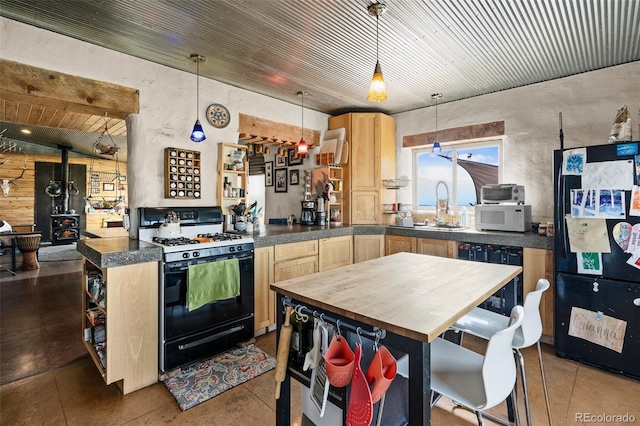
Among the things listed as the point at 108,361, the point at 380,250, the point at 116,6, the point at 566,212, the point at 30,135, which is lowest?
the point at 108,361

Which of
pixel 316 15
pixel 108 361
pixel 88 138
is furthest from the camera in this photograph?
pixel 88 138

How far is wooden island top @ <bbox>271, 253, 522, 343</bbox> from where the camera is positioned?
1135 mm

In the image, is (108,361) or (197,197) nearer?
(108,361)

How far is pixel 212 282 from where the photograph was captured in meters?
2.45

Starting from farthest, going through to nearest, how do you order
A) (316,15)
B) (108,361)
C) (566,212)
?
1. (566,212)
2. (316,15)
3. (108,361)

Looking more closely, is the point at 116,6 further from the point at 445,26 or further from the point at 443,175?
the point at 443,175

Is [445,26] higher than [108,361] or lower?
higher

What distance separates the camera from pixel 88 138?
716 centimetres

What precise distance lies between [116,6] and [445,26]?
232cm

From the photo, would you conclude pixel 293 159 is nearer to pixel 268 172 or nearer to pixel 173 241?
pixel 268 172

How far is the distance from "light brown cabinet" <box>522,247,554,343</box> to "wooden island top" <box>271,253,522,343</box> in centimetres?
110

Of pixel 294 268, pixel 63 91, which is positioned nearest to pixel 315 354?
pixel 294 268

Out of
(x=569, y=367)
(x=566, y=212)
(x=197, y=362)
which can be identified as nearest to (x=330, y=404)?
(x=197, y=362)

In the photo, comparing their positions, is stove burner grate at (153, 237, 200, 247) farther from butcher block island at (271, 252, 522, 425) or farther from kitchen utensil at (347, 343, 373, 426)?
kitchen utensil at (347, 343, 373, 426)
